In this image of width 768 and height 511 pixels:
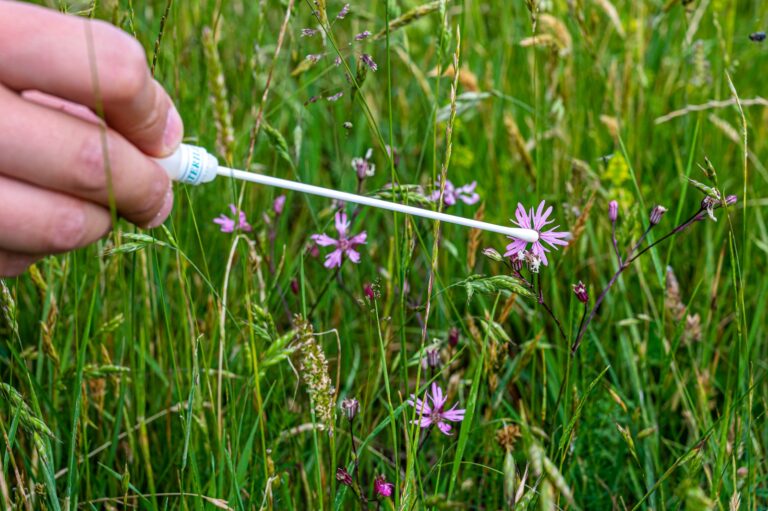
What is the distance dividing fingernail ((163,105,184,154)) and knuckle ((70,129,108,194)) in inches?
4.0

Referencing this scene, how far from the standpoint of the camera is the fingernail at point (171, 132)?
978 millimetres

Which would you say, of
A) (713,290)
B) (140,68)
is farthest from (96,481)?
(713,290)

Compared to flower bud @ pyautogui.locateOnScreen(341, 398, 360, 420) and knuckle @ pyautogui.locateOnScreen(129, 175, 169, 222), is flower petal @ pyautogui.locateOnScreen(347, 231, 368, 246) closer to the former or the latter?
flower bud @ pyautogui.locateOnScreen(341, 398, 360, 420)

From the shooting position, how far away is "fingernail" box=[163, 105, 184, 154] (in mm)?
978

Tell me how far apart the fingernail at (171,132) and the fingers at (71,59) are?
92mm

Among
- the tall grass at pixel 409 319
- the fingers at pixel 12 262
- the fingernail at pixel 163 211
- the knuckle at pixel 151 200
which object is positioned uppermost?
the knuckle at pixel 151 200

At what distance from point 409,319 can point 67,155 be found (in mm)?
740

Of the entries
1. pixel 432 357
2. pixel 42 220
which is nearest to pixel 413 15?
pixel 432 357

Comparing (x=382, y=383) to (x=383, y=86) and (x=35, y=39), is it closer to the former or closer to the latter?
(x=35, y=39)

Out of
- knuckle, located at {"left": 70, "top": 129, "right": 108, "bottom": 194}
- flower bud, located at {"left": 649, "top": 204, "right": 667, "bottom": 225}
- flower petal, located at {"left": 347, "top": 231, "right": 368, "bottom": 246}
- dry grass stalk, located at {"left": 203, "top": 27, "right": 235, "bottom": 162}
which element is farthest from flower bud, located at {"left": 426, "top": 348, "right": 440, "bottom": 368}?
knuckle, located at {"left": 70, "top": 129, "right": 108, "bottom": 194}

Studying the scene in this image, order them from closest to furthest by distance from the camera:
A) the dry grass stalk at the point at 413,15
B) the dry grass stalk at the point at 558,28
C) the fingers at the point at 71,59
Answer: the fingers at the point at 71,59 < the dry grass stalk at the point at 413,15 < the dry grass stalk at the point at 558,28

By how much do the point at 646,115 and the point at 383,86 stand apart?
83 centimetres

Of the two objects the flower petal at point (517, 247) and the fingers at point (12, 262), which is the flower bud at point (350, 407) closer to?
the flower petal at point (517, 247)

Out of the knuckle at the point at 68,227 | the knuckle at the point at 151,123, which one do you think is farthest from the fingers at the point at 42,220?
the knuckle at the point at 151,123
